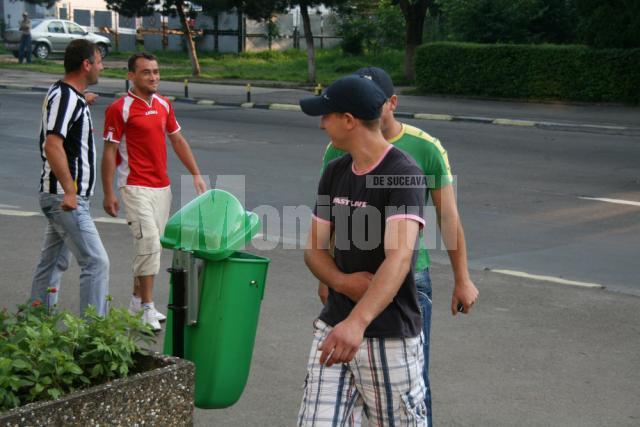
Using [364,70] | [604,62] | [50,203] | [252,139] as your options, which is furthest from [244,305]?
[604,62]

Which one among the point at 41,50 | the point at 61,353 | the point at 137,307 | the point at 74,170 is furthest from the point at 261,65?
the point at 61,353

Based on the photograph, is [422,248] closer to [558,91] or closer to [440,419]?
[440,419]

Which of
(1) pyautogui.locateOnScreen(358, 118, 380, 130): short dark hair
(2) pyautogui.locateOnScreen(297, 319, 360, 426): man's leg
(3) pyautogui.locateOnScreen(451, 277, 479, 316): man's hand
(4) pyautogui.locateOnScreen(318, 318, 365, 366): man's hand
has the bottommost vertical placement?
(2) pyautogui.locateOnScreen(297, 319, 360, 426): man's leg

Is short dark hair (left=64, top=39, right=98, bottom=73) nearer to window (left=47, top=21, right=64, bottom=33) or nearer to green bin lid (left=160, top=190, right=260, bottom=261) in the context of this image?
green bin lid (left=160, top=190, right=260, bottom=261)

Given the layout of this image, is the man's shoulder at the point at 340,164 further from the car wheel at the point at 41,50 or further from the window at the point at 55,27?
the window at the point at 55,27

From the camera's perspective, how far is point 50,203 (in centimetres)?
649

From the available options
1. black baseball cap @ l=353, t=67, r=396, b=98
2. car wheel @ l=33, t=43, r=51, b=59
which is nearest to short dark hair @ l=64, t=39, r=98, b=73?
black baseball cap @ l=353, t=67, r=396, b=98

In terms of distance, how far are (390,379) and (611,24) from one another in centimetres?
2453

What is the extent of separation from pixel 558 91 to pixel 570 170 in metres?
12.6

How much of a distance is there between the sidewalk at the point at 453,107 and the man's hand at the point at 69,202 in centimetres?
1666

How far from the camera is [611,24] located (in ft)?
88.0

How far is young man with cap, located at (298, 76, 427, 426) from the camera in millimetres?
3846

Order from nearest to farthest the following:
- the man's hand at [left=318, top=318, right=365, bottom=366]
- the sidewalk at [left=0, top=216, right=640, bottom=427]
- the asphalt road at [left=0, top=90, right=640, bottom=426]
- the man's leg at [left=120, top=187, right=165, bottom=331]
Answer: the man's hand at [left=318, top=318, right=365, bottom=366] < the sidewalk at [left=0, top=216, right=640, bottom=427] < the asphalt road at [left=0, top=90, right=640, bottom=426] < the man's leg at [left=120, top=187, right=165, bottom=331]

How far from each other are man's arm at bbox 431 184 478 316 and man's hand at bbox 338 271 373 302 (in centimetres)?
83
